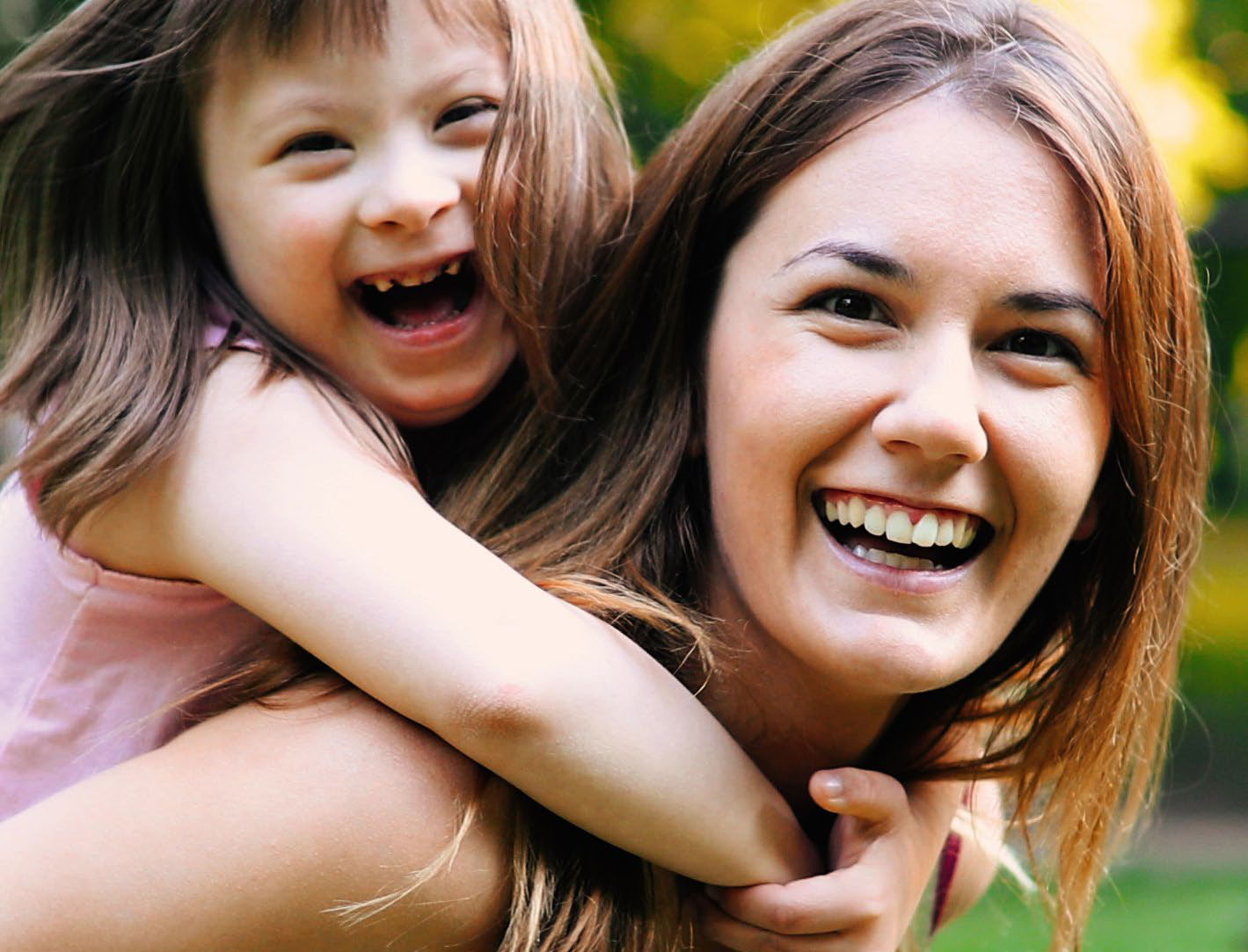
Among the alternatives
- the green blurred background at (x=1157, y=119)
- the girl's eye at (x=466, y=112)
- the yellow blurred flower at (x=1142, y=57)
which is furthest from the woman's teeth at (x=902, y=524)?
the yellow blurred flower at (x=1142, y=57)

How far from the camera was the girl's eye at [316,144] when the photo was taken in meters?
2.51

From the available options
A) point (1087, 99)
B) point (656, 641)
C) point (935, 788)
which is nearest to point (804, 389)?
point (656, 641)

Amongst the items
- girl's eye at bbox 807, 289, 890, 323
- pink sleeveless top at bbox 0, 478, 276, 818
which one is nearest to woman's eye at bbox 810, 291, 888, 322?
girl's eye at bbox 807, 289, 890, 323

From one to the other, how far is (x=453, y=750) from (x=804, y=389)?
0.72 m

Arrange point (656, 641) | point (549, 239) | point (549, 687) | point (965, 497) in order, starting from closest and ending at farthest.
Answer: point (549, 687)
point (965, 497)
point (656, 641)
point (549, 239)

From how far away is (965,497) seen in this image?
2275 mm

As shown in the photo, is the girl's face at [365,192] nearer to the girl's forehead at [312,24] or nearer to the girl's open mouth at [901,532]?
the girl's forehead at [312,24]

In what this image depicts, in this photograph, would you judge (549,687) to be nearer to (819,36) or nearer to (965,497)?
(965,497)

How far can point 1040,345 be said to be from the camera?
2311mm

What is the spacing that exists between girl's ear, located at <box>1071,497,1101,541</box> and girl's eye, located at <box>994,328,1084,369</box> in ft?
1.07

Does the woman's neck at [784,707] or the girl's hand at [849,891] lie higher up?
the woman's neck at [784,707]

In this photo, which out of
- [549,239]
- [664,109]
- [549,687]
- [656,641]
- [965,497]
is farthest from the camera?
[664,109]

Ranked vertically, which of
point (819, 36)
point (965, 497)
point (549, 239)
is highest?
point (819, 36)

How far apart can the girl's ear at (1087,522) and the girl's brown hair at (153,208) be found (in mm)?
900
